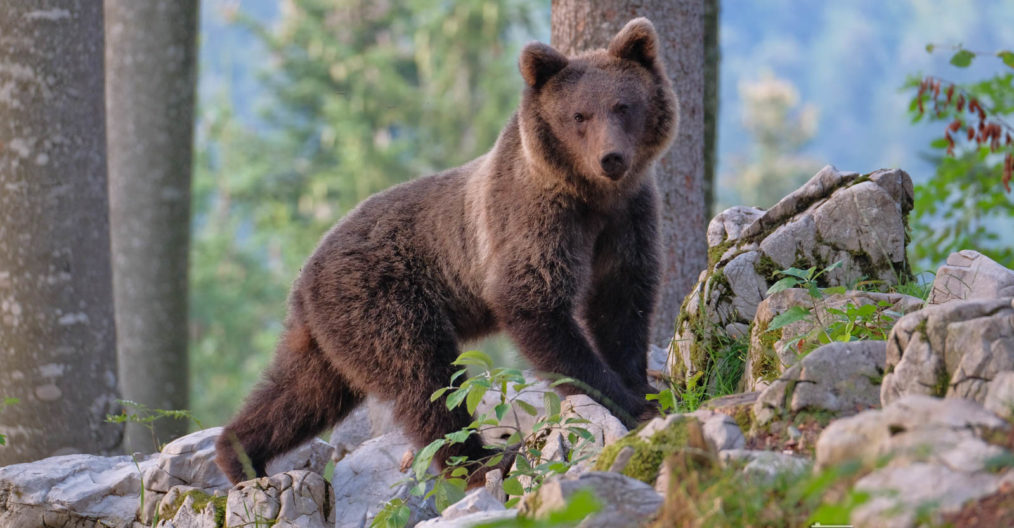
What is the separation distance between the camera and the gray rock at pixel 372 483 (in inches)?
185

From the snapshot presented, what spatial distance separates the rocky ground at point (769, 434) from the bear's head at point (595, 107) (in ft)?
2.16

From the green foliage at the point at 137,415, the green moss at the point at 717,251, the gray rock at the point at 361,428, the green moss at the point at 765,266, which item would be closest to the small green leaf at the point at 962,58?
the green moss at the point at 717,251

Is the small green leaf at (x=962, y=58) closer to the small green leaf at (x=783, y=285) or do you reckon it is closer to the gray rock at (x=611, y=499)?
the small green leaf at (x=783, y=285)

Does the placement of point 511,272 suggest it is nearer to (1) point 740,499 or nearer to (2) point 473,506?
(2) point 473,506

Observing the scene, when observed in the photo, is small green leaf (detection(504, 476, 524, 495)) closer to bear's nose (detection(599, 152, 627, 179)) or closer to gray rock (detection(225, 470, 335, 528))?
gray rock (detection(225, 470, 335, 528))

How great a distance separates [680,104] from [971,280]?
8.28 ft

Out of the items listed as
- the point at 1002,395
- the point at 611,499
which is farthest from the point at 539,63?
the point at 1002,395

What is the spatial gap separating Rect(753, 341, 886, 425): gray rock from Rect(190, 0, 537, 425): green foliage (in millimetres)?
22079

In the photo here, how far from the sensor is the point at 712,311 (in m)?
4.63

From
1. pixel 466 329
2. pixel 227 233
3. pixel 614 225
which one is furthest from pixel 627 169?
pixel 227 233

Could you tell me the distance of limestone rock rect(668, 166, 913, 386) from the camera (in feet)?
14.9

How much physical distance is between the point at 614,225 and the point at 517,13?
23097mm

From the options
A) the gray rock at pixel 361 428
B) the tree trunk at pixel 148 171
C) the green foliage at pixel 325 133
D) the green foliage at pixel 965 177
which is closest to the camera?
the gray rock at pixel 361 428

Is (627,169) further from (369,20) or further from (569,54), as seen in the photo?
(369,20)
